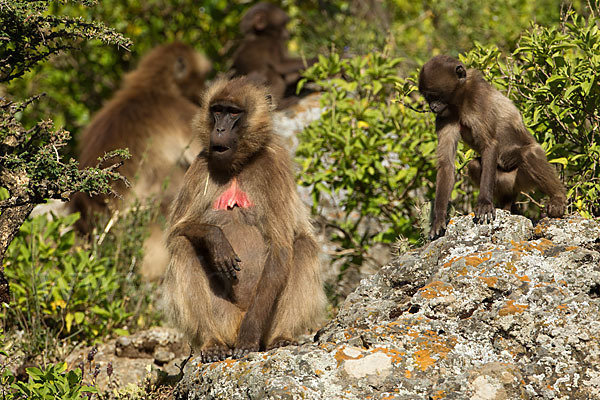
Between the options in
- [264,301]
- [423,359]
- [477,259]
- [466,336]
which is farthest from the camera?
[264,301]

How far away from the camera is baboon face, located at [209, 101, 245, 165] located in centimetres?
463

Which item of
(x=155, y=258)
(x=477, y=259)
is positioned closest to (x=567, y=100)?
(x=477, y=259)

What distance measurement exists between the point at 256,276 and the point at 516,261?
65.5 inches

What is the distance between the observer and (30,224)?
21.7 ft

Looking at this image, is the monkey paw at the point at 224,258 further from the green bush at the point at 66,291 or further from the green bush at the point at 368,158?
the green bush at the point at 368,158

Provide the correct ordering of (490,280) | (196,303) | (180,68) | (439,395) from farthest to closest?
1. (180,68)
2. (196,303)
3. (490,280)
4. (439,395)

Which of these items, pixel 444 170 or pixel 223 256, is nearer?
pixel 223 256

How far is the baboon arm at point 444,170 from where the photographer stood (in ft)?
15.4

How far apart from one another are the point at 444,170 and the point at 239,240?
1389 millimetres

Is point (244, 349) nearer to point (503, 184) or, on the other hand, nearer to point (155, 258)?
point (503, 184)

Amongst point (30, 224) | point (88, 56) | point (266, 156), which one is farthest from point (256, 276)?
point (88, 56)

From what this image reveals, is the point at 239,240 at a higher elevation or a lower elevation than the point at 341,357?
higher

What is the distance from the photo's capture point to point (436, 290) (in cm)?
395

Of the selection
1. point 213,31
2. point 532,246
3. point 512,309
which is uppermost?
point 213,31
